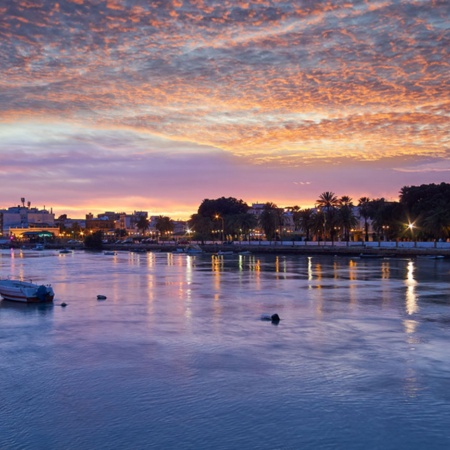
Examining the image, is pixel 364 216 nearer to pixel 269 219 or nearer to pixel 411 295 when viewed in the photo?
pixel 269 219

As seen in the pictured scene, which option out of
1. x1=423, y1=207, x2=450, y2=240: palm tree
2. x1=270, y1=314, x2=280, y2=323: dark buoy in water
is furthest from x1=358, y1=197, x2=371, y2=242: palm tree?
x1=270, y1=314, x2=280, y2=323: dark buoy in water

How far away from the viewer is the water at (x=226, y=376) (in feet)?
57.2

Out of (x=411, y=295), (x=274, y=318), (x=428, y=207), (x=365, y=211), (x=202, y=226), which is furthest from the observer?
(x=202, y=226)

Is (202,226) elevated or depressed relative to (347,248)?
elevated

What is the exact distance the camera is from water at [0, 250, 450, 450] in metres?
17.4

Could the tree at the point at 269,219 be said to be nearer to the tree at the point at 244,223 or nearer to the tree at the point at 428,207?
the tree at the point at 244,223

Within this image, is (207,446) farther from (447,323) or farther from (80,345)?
(447,323)

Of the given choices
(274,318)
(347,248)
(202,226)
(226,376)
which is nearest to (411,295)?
(274,318)

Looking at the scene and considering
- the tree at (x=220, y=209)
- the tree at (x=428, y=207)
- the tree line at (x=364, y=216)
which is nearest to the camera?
the tree at (x=428, y=207)

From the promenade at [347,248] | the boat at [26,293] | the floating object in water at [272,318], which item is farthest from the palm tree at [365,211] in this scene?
the floating object in water at [272,318]

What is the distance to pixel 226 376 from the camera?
76.2ft

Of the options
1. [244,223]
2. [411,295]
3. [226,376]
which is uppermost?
[244,223]

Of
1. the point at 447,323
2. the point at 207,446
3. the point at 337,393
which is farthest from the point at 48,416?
the point at 447,323

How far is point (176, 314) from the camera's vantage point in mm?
40625
